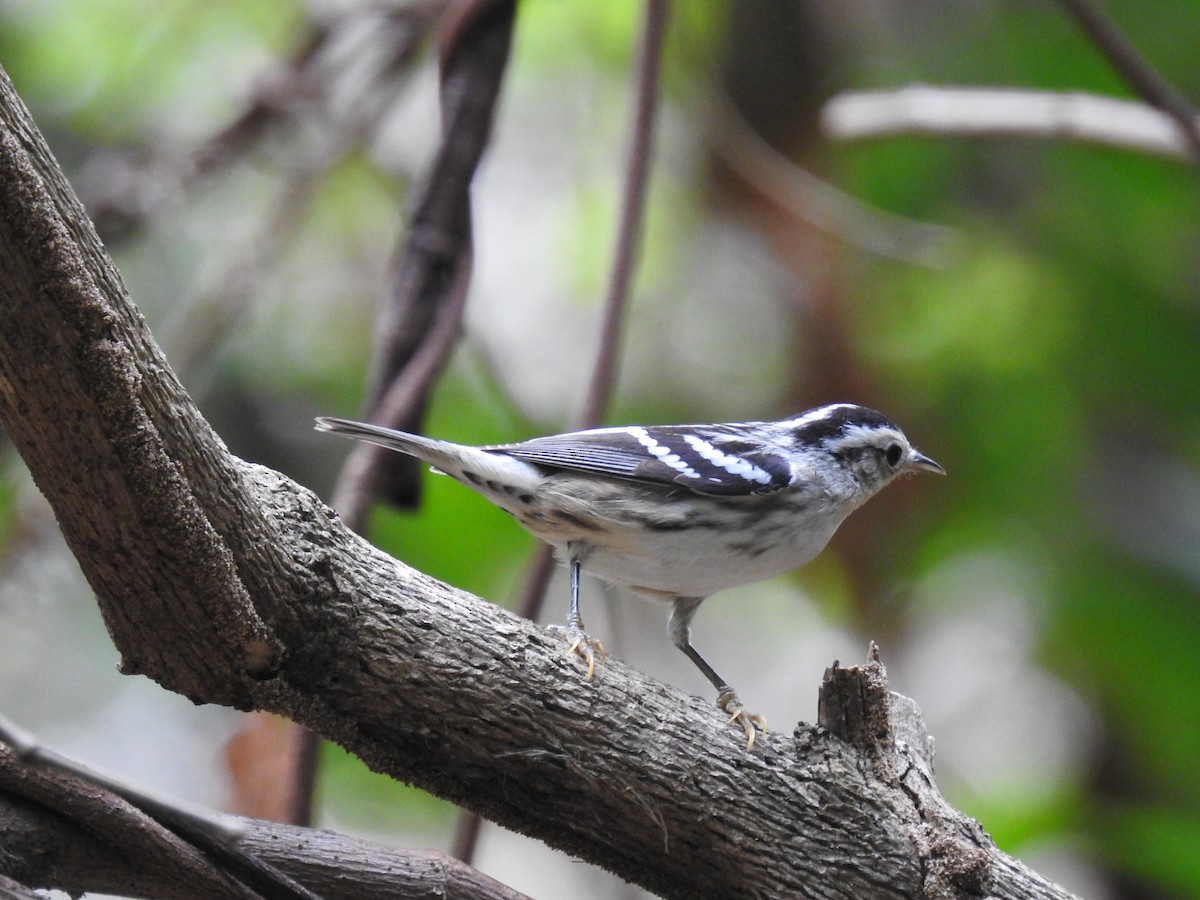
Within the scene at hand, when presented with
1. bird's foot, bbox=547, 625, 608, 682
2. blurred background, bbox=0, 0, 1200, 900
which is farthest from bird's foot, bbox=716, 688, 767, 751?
blurred background, bbox=0, 0, 1200, 900

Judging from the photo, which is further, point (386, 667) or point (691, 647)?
point (691, 647)

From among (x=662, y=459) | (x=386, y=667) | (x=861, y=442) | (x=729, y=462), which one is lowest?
(x=386, y=667)

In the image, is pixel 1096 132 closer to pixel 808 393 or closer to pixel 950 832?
pixel 808 393

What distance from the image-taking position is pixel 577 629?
117 inches

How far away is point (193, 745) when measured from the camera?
256 inches

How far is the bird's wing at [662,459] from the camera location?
362 cm

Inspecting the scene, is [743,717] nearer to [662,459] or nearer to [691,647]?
[691,647]

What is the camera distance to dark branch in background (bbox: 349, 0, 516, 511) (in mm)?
3324

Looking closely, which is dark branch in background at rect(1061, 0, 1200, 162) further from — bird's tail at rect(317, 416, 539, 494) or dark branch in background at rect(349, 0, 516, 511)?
bird's tail at rect(317, 416, 539, 494)

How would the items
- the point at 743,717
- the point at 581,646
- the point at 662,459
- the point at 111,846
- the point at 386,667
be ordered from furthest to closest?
1. the point at 662,459
2. the point at 743,717
3. the point at 581,646
4. the point at 386,667
5. the point at 111,846

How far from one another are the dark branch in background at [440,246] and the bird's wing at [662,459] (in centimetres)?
40

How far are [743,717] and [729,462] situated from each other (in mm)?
1094

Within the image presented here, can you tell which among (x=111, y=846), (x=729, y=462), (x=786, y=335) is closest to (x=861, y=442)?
(x=729, y=462)

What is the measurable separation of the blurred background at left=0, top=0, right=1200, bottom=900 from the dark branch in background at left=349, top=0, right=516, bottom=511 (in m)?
1.41
